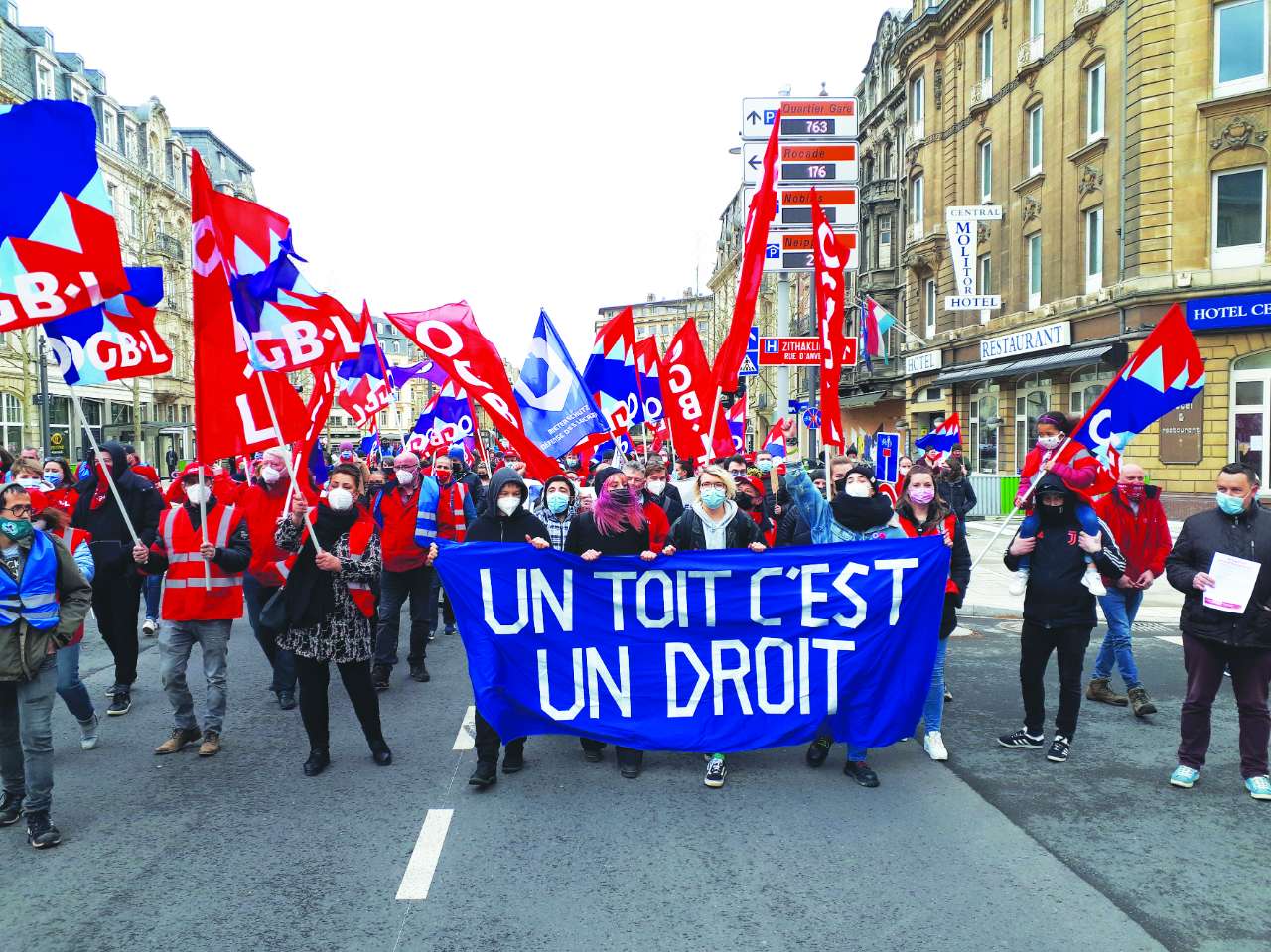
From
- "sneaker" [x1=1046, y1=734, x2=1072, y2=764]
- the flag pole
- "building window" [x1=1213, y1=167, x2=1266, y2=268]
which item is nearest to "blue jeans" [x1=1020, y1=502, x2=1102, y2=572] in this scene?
"sneaker" [x1=1046, y1=734, x2=1072, y2=764]

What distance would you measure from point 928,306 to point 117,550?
106 feet

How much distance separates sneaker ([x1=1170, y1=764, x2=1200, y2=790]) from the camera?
205 inches

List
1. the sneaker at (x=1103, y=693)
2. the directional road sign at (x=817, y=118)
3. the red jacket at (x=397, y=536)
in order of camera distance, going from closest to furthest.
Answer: the sneaker at (x=1103, y=693) < the red jacket at (x=397, y=536) < the directional road sign at (x=817, y=118)

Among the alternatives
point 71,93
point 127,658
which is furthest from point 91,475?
→ point 71,93

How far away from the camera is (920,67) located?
33.4m

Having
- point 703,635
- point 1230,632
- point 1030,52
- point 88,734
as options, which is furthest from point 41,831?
point 1030,52

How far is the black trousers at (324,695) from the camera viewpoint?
5598 millimetres

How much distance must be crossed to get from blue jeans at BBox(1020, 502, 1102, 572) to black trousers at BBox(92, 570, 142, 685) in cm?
617

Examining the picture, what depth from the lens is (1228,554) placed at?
5.21 metres

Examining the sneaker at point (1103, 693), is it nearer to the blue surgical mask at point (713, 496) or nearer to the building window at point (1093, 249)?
the blue surgical mask at point (713, 496)

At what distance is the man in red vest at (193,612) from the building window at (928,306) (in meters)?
32.0

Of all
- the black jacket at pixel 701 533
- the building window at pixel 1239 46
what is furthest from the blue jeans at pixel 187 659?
the building window at pixel 1239 46

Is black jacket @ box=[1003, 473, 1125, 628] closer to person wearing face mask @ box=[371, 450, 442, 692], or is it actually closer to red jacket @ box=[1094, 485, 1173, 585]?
red jacket @ box=[1094, 485, 1173, 585]

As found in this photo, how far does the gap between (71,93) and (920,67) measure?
111 ft
